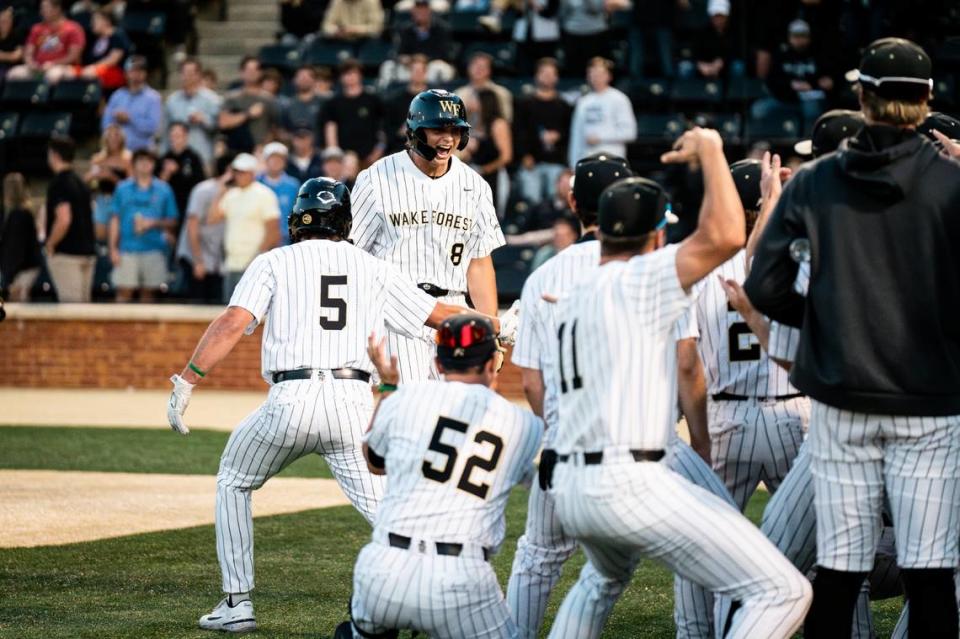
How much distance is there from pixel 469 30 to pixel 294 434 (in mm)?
13304

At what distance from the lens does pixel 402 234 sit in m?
7.88

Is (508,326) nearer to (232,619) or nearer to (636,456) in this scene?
(232,619)

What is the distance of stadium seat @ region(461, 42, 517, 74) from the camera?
1850cm

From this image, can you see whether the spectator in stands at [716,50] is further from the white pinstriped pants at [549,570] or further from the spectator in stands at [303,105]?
the white pinstriped pants at [549,570]

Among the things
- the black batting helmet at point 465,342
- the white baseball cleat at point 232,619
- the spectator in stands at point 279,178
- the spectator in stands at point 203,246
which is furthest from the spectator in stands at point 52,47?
the black batting helmet at point 465,342

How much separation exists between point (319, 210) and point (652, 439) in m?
2.39

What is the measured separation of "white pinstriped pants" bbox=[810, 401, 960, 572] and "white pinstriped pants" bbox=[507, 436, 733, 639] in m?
0.76

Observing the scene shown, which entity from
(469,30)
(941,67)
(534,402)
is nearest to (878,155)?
(534,402)

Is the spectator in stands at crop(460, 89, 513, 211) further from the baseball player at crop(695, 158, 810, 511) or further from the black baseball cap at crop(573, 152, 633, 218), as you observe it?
the black baseball cap at crop(573, 152, 633, 218)

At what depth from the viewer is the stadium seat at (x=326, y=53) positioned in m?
19.2

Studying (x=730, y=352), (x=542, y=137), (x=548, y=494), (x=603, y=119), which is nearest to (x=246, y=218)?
(x=542, y=137)

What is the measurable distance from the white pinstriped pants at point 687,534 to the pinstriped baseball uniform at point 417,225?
119 inches

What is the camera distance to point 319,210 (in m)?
6.73

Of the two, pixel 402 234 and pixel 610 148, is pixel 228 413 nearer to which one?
pixel 610 148
